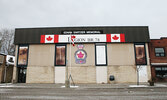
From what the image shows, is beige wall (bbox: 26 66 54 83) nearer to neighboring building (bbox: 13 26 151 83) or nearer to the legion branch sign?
neighboring building (bbox: 13 26 151 83)

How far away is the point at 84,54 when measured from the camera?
981 inches

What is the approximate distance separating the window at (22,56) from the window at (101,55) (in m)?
13.3

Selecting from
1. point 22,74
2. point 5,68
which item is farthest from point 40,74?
point 5,68

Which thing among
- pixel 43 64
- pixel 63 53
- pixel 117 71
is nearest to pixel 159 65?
pixel 117 71

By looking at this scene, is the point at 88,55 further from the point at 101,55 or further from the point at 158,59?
the point at 158,59

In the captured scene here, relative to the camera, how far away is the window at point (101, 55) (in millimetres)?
24328

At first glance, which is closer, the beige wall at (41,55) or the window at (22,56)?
the beige wall at (41,55)

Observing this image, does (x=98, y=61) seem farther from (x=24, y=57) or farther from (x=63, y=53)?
(x=24, y=57)

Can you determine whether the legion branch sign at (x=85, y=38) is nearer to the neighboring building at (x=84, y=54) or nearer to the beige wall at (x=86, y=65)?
the neighboring building at (x=84, y=54)

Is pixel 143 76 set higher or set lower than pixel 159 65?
lower

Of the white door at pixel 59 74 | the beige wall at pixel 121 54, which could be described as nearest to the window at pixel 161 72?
the beige wall at pixel 121 54

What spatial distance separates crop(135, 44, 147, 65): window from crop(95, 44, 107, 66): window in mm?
5878

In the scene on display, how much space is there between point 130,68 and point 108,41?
20.6ft

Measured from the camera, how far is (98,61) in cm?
2439
